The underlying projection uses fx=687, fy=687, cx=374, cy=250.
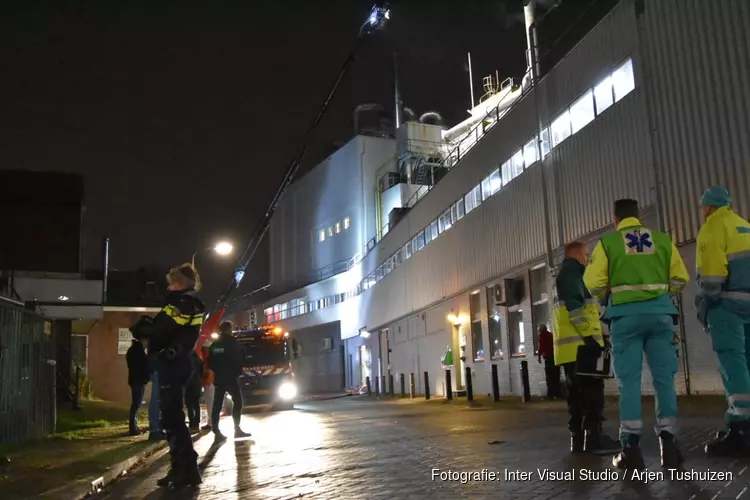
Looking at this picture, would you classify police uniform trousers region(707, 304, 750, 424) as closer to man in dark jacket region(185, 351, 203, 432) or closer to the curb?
the curb

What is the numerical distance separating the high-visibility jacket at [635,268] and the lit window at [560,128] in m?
12.2

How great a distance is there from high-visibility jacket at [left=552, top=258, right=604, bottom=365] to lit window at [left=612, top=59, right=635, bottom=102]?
9448 millimetres

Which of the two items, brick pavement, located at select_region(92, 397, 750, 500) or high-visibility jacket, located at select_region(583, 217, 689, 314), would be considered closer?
brick pavement, located at select_region(92, 397, 750, 500)

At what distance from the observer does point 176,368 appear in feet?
20.7

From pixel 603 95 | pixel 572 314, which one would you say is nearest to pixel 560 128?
pixel 603 95

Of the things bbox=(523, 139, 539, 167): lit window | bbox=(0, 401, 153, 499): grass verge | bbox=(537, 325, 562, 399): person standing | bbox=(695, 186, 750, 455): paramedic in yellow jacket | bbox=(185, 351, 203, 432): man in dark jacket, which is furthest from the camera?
bbox=(523, 139, 539, 167): lit window

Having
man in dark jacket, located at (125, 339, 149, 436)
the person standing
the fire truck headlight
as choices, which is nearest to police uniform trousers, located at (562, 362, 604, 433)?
man in dark jacket, located at (125, 339, 149, 436)

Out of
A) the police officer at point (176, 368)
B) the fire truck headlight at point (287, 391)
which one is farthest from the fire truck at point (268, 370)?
the police officer at point (176, 368)

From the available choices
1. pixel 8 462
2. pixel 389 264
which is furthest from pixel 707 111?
pixel 389 264

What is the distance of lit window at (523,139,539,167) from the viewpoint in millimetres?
18562

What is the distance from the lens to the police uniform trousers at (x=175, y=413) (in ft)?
20.3

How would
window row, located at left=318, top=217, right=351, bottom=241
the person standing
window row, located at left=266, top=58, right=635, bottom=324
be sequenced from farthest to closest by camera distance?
window row, located at left=318, top=217, right=351, bottom=241 → the person standing → window row, located at left=266, top=58, right=635, bottom=324

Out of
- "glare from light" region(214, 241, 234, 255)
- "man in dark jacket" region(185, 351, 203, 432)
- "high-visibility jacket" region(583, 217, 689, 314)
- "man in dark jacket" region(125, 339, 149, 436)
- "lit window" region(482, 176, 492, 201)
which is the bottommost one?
"man in dark jacket" region(185, 351, 203, 432)

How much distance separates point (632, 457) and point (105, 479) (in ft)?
16.5
